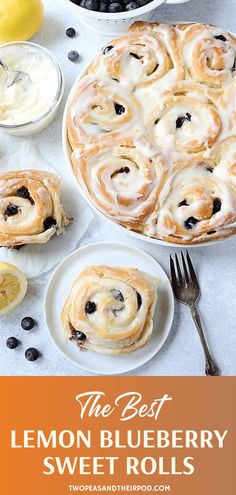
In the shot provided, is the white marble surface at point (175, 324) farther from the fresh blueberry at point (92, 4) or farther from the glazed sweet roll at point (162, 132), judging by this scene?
the fresh blueberry at point (92, 4)

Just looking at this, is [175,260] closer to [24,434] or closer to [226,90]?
[226,90]

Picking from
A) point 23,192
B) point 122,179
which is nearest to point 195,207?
point 122,179

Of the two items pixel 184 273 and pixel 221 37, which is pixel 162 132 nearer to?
pixel 221 37

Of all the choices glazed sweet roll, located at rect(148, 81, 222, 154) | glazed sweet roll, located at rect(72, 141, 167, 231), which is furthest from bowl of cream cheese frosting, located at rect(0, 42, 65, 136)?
glazed sweet roll, located at rect(148, 81, 222, 154)

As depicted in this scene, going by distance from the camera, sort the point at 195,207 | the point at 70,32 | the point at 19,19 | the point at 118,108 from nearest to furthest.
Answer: the point at 195,207
the point at 118,108
the point at 19,19
the point at 70,32

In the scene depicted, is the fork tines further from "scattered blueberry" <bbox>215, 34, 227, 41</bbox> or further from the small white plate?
"scattered blueberry" <bbox>215, 34, 227, 41</bbox>

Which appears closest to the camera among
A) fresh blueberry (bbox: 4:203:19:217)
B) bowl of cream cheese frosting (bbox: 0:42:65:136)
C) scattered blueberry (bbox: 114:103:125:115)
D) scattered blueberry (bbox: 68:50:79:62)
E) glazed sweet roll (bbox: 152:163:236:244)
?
glazed sweet roll (bbox: 152:163:236:244)

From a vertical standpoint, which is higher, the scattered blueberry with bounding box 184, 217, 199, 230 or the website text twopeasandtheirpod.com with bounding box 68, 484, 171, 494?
the scattered blueberry with bounding box 184, 217, 199, 230
